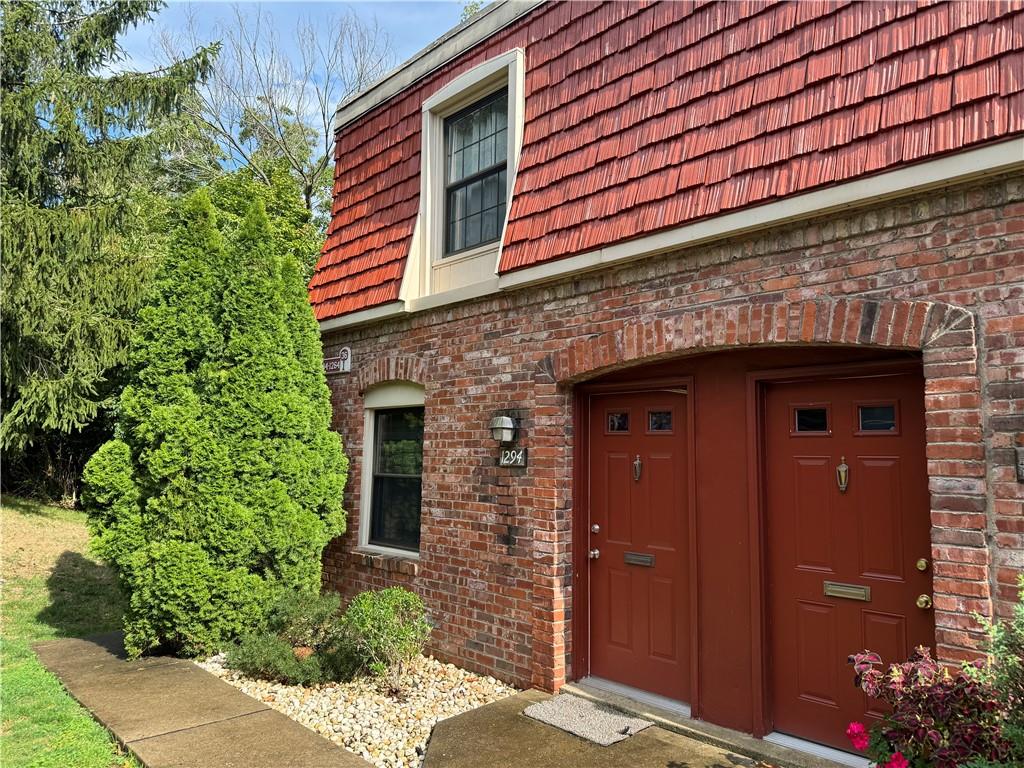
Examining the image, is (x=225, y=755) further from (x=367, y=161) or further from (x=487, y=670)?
(x=367, y=161)

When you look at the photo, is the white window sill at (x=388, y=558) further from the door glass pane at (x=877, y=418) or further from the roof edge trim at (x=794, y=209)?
the door glass pane at (x=877, y=418)

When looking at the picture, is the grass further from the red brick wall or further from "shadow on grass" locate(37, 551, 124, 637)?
the red brick wall

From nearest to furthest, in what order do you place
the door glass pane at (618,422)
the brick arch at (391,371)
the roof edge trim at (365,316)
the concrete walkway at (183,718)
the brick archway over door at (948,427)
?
the brick archway over door at (948,427) < the concrete walkway at (183,718) < the door glass pane at (618,422) < the brick arch at (391,371) < the roof edge trim at (365,316)

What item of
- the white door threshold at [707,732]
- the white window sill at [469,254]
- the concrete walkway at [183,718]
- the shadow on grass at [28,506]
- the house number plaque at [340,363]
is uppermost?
the white window sill at [469,254]

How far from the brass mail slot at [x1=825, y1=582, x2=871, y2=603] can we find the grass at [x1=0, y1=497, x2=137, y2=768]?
4.17 m

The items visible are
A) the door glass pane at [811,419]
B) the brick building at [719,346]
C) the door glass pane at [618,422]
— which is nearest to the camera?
the brick building at [719,346]

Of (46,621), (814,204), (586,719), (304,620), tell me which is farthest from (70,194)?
(814,204)

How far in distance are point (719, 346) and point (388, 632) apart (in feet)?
10.5

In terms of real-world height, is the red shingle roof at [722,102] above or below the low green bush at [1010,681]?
above

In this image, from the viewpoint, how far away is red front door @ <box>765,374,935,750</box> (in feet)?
12.0

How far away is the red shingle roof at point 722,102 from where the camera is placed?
332 centimetres

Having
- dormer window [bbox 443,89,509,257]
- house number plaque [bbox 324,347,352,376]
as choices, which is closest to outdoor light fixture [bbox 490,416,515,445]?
dormer window [bbox 443,89,509,257]

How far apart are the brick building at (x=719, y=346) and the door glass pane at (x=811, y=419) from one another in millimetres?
14

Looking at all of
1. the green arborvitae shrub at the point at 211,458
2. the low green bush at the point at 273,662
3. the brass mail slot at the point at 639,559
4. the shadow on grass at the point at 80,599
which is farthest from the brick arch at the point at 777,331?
the shadow on grass at the point at 80,599
